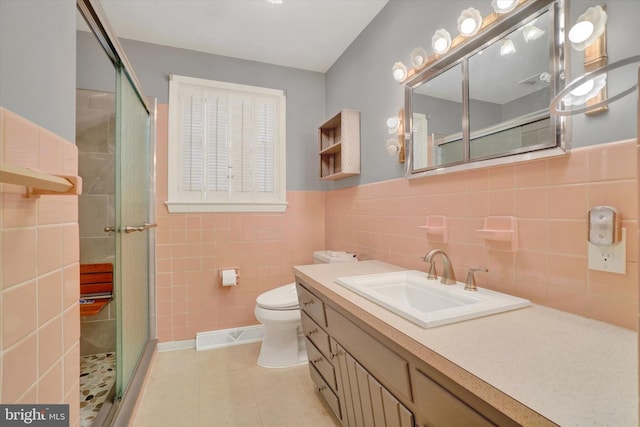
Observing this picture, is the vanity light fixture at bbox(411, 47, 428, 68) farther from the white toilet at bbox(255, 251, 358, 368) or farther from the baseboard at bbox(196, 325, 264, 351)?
the baseboard at bbox(196, 325, 264, 351)

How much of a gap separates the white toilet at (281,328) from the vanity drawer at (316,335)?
0.34 meters

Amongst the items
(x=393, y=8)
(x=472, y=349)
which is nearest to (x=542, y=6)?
(x=393, y=8)

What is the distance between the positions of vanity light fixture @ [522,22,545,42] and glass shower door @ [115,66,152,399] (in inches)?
77.9

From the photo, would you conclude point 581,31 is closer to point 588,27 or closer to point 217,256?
point 588,27

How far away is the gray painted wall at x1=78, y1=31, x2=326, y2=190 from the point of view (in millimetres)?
2191

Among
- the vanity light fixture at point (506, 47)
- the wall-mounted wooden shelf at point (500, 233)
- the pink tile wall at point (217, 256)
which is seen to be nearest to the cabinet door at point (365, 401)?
the wall-mounted wooden shelf at point (500, 233)

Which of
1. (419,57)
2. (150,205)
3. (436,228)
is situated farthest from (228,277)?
(419,57)

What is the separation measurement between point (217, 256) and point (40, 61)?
1.93 m

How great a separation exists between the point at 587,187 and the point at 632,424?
709mm

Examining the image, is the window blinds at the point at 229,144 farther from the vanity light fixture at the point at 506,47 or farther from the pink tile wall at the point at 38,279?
the vanity light fixture at the point at 506,47

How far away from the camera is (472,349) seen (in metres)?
0.69

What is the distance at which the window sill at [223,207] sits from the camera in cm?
237

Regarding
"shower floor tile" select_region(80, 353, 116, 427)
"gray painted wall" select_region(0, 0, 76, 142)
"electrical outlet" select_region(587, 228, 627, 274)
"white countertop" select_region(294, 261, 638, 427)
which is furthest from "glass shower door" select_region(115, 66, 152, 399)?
"electrical outlet" select_region(587, 228, 627, 274)

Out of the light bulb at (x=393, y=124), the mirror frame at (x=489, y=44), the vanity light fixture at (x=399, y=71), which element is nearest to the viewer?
the mirror frame at (x=489, y=44)
